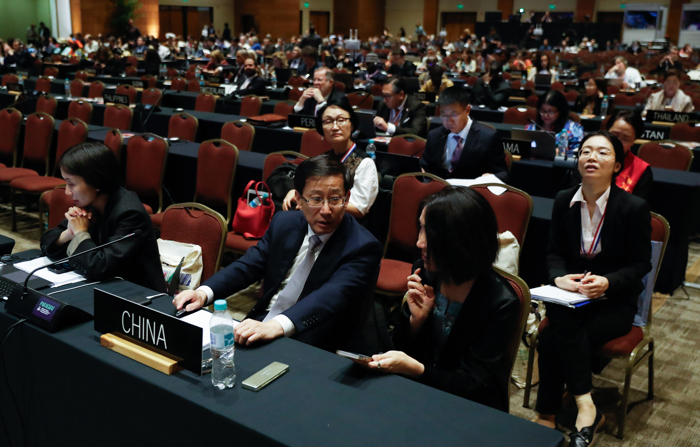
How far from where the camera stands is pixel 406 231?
3.40m

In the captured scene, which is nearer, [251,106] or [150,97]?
[251,106]

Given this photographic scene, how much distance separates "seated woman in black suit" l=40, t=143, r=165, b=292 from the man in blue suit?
1.26 feet

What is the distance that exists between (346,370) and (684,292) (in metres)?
3.22

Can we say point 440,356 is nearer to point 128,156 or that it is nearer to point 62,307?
point 62,307

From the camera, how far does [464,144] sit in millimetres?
3990

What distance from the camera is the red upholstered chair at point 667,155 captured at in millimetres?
4559

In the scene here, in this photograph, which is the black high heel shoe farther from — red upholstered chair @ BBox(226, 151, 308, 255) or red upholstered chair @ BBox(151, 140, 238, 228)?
red upholstered chair @ BBox(151, 140, 238, 228)

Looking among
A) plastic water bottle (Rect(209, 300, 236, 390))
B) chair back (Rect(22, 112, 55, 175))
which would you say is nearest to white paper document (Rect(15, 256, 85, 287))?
plastic water bottle (Rect(209, 300, 236, 390))

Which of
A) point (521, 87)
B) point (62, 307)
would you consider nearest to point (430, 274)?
point (62, 307)

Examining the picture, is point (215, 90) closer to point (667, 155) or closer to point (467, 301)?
point (667, 155)

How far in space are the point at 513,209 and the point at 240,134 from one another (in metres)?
2.89

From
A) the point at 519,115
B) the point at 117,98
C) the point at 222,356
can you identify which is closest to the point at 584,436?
the point at 222,356

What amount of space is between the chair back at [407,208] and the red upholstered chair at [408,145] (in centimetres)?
109

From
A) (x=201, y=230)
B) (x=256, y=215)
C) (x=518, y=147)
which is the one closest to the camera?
(x=201, y=230)
